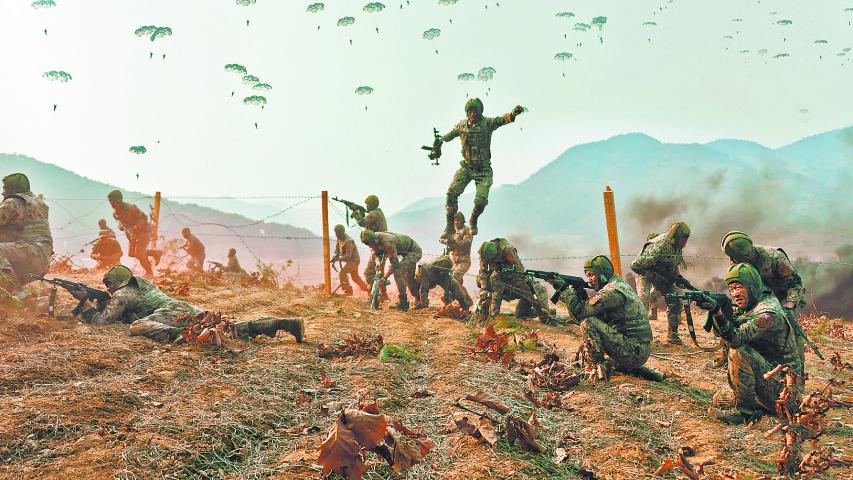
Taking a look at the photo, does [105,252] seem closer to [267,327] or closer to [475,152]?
[267,327]

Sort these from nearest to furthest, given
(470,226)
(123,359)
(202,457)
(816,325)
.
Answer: (202,457) < (123,359) < (816,325) < (470,226)

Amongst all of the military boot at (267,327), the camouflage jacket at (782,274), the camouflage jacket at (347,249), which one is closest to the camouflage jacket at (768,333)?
the camouflage jacket at (782,274)

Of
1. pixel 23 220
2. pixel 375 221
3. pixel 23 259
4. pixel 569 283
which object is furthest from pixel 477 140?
pixel 23 259

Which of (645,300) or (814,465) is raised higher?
(645,300)

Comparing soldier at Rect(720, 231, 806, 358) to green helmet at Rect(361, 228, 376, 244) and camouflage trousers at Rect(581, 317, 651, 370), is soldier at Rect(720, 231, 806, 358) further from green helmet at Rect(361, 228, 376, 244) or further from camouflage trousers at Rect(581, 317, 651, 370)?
green helmet at Rect(361, 228, 376, 244)

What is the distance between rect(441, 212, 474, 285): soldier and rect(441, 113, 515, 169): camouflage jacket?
→ 61.7 inches

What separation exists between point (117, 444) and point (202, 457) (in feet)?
1.97

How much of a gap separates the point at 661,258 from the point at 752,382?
418cm

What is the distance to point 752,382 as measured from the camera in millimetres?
4355

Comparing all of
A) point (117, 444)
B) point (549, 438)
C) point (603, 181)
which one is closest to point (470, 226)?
point (549, 438)

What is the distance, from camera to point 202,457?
351cm

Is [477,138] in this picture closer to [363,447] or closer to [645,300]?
[645,300]

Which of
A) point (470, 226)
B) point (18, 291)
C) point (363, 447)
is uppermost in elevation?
point (470, 226)

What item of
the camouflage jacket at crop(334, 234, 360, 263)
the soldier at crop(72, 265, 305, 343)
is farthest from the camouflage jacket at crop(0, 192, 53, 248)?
the camouflage jacket at crop(334, 234, 360, 263)
